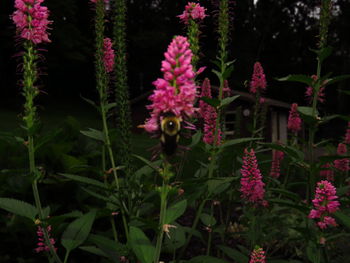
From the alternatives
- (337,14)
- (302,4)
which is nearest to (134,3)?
(302,4)

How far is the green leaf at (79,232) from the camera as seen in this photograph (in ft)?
8.82

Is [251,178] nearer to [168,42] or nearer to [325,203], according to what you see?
[325,203]

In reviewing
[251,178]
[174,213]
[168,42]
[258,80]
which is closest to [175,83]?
[174,213]

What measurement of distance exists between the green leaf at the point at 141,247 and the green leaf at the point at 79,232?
2.50 ft

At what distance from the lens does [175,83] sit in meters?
1.59

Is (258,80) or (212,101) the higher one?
(258,80)

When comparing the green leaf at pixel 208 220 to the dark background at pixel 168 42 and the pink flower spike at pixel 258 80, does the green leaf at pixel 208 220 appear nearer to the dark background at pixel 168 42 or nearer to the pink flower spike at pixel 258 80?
the pink flower spike at pixel 258 80

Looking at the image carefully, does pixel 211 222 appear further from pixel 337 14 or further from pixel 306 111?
pixel 337 14

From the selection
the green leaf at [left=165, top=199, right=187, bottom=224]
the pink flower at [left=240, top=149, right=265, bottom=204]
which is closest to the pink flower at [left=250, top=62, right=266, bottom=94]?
the pink flower at [left=240, top=149, right=265, bottom=204]

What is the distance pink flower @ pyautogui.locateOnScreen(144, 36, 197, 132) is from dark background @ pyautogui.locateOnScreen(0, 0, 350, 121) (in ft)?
93.9

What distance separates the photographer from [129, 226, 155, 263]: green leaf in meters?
1.98

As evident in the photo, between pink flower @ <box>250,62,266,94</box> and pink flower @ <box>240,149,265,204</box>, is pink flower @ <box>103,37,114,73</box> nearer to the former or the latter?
pink flower @ <box>240,149,265,204</box>

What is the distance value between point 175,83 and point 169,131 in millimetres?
201

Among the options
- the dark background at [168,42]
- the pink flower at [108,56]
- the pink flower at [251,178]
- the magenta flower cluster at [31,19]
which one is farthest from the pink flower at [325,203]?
the dark background at [168,42]
